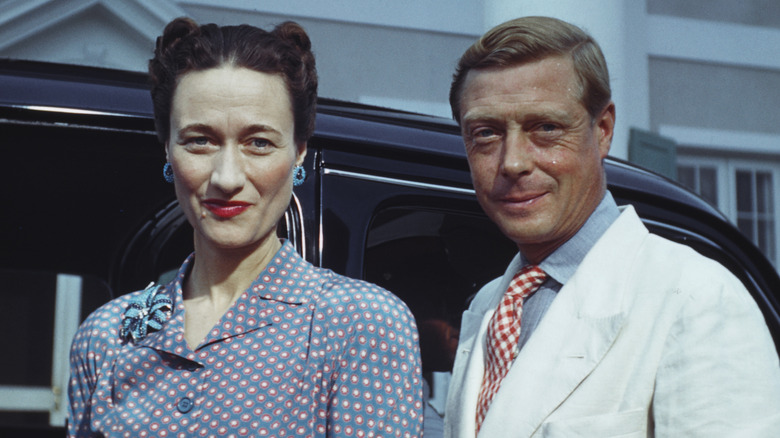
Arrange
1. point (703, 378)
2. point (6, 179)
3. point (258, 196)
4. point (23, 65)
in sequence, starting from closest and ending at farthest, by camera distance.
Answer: point (703, 378) < point (258, 196) < point (23, 65) < point (6, 179)

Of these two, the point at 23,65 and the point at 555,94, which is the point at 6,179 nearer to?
the point at 23,65

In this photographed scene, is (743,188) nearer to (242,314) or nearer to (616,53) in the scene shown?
(616,53)

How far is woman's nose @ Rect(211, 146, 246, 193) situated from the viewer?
162 cm

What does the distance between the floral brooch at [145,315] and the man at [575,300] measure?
24.7 inches

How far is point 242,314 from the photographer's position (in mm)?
1691

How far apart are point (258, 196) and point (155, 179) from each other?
493 millimetres

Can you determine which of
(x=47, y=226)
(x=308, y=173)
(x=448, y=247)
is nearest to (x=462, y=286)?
(x=448, y=247)

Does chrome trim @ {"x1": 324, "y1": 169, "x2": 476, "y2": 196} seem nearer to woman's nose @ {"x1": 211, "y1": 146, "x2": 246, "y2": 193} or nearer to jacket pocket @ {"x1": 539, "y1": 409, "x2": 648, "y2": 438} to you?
woman's nose @ {"x1": 211, "y1": 146, "x2": 246, "y2": 193}

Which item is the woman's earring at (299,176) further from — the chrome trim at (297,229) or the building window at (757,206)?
the building window at (757,206)

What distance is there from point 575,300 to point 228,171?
2.35ft

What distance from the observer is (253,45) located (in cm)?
170

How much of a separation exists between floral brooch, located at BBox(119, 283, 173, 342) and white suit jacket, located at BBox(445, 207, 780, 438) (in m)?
0.63

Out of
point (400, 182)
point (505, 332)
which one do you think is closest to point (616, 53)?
point (400, 182)

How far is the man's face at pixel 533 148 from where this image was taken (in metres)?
1.85
